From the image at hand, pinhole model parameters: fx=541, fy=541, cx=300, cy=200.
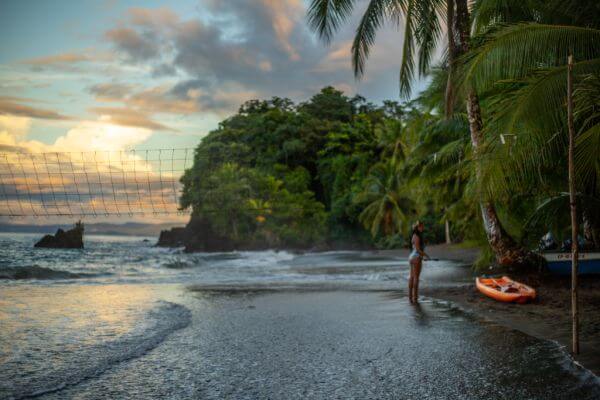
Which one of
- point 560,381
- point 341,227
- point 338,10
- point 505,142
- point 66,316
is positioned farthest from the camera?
point 341,227

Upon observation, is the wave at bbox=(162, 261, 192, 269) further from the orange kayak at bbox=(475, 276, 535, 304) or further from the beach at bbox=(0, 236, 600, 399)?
the orange kayak at bbox=(475, 276, 535, 304)

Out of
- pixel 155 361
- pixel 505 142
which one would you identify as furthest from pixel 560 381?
pixel 155 361

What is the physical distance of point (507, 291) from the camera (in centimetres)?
959

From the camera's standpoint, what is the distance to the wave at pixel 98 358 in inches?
197

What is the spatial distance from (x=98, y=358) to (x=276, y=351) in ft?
6.59

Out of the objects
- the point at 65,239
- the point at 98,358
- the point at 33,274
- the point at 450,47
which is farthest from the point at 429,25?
→ the point at 65,239

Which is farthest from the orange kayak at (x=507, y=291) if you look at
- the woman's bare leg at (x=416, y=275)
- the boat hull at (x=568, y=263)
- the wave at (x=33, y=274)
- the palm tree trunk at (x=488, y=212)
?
the wave at (x=33, y=274)

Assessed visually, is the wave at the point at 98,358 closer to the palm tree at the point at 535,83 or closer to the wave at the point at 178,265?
the palm tree at the point at 535,83

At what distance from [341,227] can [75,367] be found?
4015 centimetres

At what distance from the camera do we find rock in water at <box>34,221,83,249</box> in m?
50.2

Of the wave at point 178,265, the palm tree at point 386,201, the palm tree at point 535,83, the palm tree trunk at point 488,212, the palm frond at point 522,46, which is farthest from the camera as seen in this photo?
the palm tree at point 386,201

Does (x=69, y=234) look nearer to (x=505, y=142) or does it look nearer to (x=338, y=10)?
(x=338, y=10)

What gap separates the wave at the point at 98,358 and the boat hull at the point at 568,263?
8.55 metres

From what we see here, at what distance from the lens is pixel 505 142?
24.1ft
